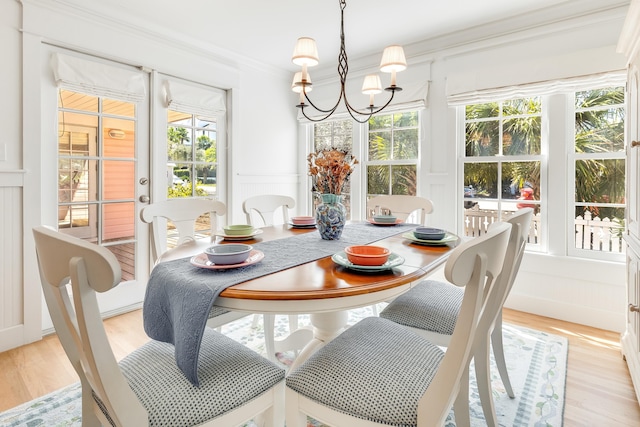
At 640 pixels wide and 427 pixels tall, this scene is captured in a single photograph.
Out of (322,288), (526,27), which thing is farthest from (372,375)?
(526,27)

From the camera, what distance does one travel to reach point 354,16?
2865 millimetres

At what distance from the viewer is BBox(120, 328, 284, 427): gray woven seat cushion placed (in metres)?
0.95

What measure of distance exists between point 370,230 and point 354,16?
6.08ft

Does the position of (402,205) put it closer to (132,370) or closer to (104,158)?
(132,370)

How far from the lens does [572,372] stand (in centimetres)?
203

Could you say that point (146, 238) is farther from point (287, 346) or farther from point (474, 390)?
point (474, 390)

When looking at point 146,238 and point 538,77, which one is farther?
point 146,238

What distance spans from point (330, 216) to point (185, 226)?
37.2 inches

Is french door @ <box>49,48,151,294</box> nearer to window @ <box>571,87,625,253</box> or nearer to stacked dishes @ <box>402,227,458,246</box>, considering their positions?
stacked dishes @ <box>402,227,458,246</box>

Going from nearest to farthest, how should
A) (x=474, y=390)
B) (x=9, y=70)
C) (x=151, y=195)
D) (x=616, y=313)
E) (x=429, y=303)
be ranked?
(x=429, y=303), (x=474, y=390), (x=9, y=70), (x=616, y=313), (x=151, y=195)

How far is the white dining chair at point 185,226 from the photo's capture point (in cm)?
165

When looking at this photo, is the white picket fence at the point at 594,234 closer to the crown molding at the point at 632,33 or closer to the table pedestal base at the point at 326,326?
the crown molding at the point at 632,33

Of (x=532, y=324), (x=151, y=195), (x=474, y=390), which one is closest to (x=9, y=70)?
(x=151, y=195)

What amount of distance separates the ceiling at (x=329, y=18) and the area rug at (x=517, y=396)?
2.47 m
